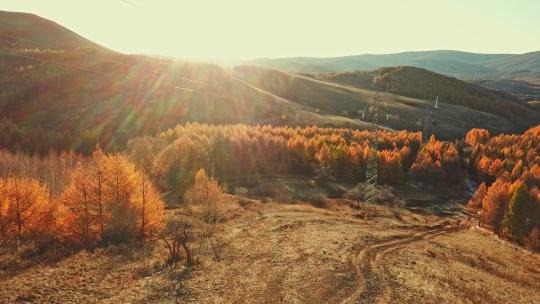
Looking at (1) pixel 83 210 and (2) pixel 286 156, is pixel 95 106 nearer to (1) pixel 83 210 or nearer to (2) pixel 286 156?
(2) pixel 286 156

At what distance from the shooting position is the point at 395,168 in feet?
440

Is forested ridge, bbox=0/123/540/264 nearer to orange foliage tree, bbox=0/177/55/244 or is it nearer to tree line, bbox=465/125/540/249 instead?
orange foliage tree, bbox=0/177/55/244

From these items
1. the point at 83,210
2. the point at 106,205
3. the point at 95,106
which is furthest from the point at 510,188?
the point at 95,106

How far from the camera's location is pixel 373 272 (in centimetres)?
5412

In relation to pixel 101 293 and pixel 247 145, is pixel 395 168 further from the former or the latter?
pixel 101 293

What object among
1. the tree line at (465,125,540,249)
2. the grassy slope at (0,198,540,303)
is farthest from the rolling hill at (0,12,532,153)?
the grassy slope at (0,198,540,303)

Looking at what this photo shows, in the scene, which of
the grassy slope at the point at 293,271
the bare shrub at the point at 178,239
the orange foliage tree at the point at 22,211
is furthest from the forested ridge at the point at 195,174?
the grassy slope at the point at 293,271

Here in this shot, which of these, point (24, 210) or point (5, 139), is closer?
point (24, 210)

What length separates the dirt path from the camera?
1829 inches

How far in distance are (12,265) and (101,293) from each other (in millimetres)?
11022

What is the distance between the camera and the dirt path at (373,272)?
46469 millimetres

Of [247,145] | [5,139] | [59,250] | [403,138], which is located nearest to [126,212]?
[59,250]

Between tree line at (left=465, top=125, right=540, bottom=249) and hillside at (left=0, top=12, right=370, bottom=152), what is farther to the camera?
hillside at (left=0, top=12, right=370, bottom=152)

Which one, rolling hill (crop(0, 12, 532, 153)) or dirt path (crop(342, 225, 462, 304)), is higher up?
rolling hill (crop(0, 12, 532, 153))
